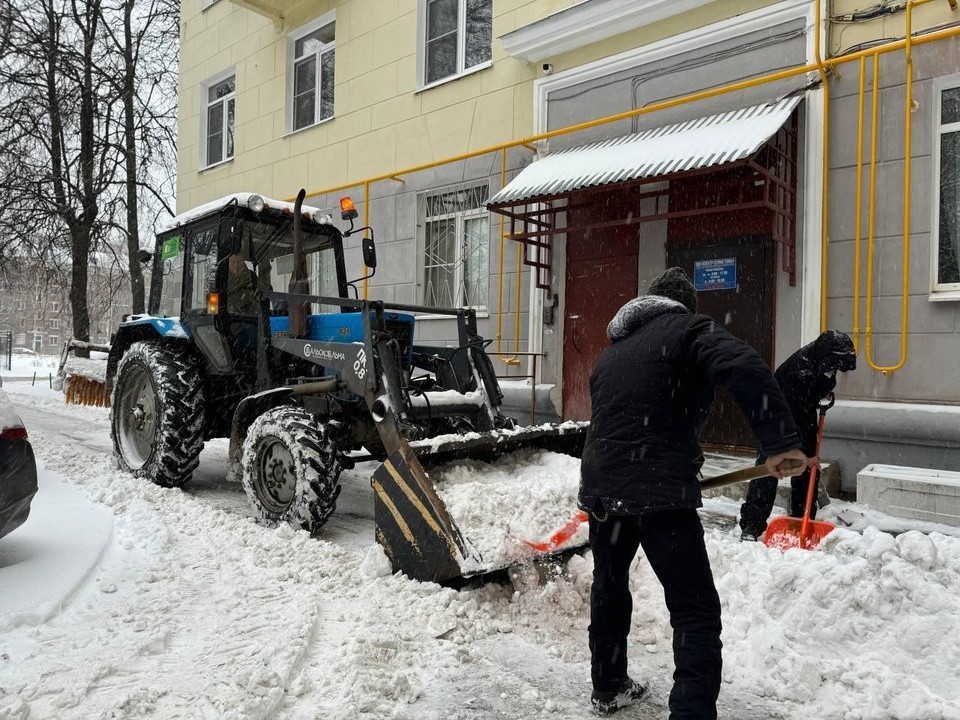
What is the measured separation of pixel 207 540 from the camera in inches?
176

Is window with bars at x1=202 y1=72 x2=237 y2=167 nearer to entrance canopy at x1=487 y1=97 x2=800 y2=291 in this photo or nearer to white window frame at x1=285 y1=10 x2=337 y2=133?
white window frame at x1=285 y1=10 x2=337 y2=133

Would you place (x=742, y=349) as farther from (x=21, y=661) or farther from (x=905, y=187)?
(x=905, y=187)

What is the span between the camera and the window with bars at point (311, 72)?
1157 cm

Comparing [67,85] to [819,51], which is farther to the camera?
[67,85]

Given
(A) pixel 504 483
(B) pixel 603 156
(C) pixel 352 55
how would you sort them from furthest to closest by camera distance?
(C) pixel 352 55 → (B) pixel 603 156 → (A) pixel 504 483

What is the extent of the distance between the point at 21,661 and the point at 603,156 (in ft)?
21.2

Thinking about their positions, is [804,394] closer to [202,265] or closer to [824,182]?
[824,182]

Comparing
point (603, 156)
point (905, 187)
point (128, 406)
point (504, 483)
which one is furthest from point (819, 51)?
point (128, 406)

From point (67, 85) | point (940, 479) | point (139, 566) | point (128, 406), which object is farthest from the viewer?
point (67, 85)

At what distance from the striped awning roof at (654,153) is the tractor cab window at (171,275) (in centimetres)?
313

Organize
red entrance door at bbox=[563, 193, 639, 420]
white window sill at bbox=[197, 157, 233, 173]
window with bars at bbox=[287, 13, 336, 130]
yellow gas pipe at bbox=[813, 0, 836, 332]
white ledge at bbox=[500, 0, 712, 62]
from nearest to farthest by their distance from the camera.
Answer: yellow gas pipe at bbox=[813, 0, 836, 332], white ledge at bbox=[500, 0, 712, 62], red entrance door at bbox=[563, 193, 639, 420], window with bars at bbox=[287, 13, 336, 130], white window sill at bbox=[197, 157, 233, 173]

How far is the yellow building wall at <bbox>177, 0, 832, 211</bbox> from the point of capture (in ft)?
28.9

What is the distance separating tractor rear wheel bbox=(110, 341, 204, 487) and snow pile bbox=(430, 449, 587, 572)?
2557mm

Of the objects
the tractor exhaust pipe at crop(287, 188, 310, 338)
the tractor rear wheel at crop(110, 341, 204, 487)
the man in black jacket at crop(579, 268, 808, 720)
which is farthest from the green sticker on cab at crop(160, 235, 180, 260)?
the man in black jacket at crop(579, 268, 808, 720)
